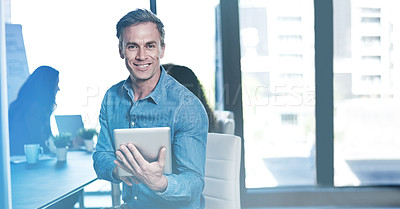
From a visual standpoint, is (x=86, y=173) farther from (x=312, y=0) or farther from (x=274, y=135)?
(x=312, y=0)

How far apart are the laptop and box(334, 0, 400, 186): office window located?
2.44 meters

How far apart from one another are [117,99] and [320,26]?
2330 mm

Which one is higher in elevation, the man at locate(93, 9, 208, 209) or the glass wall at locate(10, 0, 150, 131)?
the glass wall at locate(10, 0, 150, 131)

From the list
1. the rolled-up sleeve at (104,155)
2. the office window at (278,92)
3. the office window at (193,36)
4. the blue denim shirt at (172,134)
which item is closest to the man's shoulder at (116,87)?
the blue denim shirt at (172,134)

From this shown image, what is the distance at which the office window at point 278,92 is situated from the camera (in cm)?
338

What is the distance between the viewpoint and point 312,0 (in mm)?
3393

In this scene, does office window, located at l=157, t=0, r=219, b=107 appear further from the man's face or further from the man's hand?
the man's hand

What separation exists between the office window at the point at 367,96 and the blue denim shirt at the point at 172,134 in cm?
216

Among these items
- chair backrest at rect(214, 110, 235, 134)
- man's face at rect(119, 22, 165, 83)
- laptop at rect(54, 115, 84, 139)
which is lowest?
chair backrest at rect(214, 110, 235, 134)

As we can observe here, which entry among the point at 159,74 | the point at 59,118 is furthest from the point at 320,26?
the point at 59,118

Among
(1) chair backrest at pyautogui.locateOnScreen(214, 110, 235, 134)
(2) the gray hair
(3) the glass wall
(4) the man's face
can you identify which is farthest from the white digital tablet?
(1) chair backrest at pyautogui.locateOnScreen(214, 110, 235, 134)

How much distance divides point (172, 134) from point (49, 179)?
717mm

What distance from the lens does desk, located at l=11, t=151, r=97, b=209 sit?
1.67 m

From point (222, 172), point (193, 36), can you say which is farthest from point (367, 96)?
point (222, 172)
